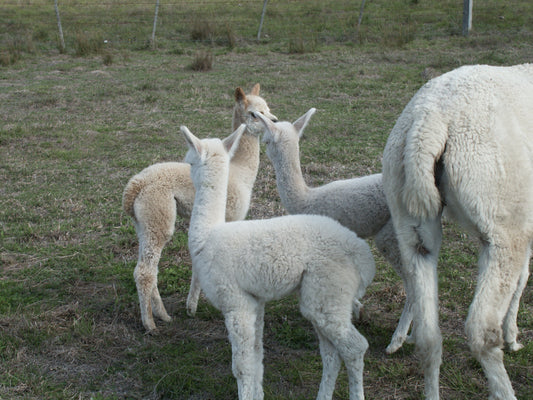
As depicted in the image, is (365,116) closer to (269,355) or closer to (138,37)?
(269,355)

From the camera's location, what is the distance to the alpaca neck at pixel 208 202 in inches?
126

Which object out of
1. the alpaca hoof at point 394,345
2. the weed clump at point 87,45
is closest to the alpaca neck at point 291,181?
the alpaca hoof at point 394,345

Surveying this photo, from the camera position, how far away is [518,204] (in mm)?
2566

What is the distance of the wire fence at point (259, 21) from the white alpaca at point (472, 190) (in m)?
12.5

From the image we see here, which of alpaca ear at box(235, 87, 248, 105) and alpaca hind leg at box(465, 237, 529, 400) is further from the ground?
alpaca ear at box(235, 87, 248, 105)

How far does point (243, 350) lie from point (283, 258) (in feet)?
1.71

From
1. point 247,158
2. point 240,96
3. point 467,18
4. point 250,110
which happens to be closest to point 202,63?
point 467,18

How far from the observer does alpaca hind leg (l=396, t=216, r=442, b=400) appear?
2709mm

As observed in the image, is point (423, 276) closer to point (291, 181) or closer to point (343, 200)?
point (343, 200)

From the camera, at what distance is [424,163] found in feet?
8.43

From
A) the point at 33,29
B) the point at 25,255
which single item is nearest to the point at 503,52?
the point at 25,255

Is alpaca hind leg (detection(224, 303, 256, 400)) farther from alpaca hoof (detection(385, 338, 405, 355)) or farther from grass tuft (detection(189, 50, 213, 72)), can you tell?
grass tuft (detection(189, 50, 213, 72))

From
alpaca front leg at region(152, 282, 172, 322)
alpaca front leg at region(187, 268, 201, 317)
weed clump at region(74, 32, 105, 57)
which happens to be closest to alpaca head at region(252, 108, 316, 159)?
alpaca front leg at region(187, 268, 201, 317)

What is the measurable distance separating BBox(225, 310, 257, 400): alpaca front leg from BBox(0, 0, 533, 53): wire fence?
1266 centimetres
